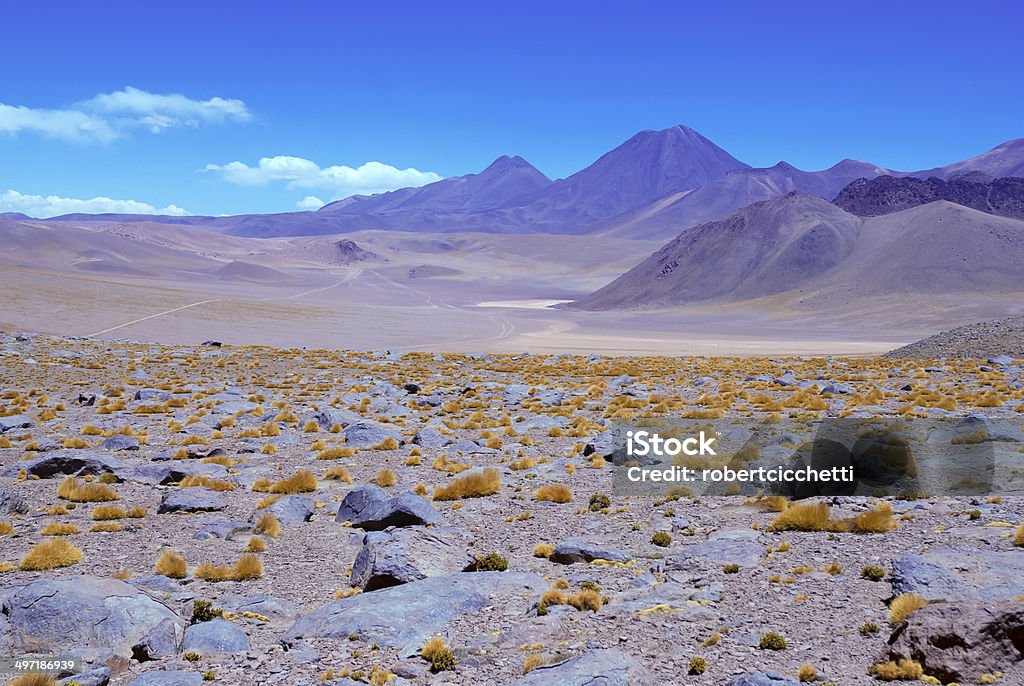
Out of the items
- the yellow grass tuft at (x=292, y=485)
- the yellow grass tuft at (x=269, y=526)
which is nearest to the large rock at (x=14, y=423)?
the yellow grass tuft at (x=292, y=485)

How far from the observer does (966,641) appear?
5.15 m

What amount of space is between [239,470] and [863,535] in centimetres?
1053

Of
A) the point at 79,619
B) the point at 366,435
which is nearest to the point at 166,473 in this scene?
the point at 366,435

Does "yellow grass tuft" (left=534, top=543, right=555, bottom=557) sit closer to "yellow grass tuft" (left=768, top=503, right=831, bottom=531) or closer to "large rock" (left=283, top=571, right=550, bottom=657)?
"large rock" (left=283, top=571, right=550, bottom=657)

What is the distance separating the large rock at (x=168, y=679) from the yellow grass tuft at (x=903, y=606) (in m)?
5.48

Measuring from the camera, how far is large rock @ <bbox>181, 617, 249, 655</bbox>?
6445mm

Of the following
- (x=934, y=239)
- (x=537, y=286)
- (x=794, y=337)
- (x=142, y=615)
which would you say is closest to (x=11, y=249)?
(x=537, y=286)

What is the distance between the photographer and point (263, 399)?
23.3 m

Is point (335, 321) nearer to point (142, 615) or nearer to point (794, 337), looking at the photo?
point (794, 337)

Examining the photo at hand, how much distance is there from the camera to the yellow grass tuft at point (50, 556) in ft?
27.5

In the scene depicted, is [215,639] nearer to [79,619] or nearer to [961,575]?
[79,619]

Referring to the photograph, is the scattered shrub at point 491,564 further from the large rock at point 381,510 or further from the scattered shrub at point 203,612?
the scattered shrub at point 203,612

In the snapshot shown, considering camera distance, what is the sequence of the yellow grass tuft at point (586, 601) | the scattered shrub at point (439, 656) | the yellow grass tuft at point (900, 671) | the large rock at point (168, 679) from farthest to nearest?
the yellow grass tuft at point (586, 601)
the scattered shrub at point (439, 656)
the large rock at point (168, 679)
the yellow grass tuft at point (900, 671)

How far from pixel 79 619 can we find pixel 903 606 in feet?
22.4
